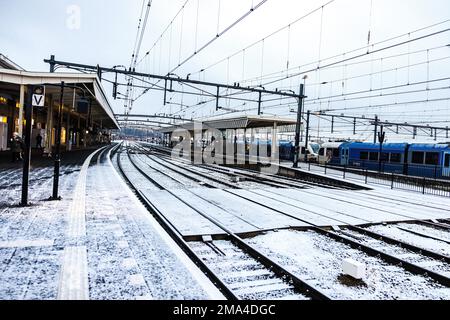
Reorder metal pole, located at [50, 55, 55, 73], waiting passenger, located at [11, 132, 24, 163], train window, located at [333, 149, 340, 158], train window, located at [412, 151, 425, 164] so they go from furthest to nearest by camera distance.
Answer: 1. train window, located at [333, 149, 340, 158]
2. train window, located at [412, 151, 425, 164]
3. metal pole, located at [50, 55, 55, 73]
4. waiting passenger, located at [11, 132, 24, 163]

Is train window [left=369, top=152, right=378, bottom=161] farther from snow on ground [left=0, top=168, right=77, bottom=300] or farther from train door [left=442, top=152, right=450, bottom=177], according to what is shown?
snow on ground [left=0, top=168, right=77, bottom=300]

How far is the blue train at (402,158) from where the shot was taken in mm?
23250

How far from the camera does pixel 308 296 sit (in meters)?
4.36

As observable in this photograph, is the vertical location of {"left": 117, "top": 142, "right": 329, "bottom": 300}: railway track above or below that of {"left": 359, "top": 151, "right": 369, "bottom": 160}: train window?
below

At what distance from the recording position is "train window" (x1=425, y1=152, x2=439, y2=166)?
23516 millimetres

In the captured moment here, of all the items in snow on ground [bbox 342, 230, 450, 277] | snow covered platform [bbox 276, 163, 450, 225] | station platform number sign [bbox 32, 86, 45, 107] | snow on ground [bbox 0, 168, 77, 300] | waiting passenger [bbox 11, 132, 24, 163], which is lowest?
snow on ground [bbox 342, 230, 450, 277]

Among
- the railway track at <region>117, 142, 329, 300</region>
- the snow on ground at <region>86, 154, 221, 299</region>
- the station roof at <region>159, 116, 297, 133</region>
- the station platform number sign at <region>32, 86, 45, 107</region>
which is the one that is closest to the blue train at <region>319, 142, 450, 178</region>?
the station roof at <region>159, 116, 297, 133</region>

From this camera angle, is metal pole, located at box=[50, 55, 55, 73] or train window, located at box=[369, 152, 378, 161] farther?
train window, located at box=[369, 152, 378, 161]

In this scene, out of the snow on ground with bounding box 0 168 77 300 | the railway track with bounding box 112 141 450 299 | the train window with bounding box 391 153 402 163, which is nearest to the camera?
the snow on ground with bounding box 0 168 77 300

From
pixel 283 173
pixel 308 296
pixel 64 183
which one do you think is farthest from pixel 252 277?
pixel 283 173

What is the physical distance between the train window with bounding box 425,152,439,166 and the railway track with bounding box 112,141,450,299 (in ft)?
63.8

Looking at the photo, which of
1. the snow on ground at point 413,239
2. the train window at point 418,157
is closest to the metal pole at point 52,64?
the snow on ground at point 413,239

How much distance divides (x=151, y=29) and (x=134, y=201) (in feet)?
36.9
